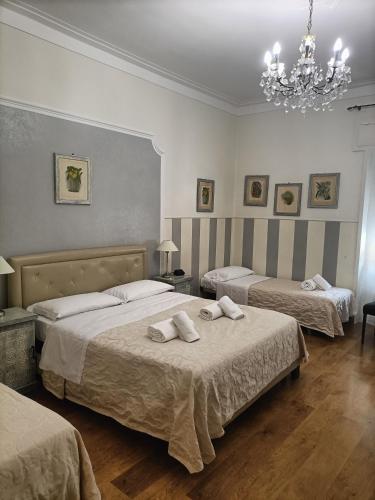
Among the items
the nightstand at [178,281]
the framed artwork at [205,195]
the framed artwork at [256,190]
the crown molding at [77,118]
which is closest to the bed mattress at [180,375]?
the nightstand at [178,281]

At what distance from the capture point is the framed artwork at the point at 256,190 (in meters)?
4.97

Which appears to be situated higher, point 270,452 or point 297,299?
point 297,299

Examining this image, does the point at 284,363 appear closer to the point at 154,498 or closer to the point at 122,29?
the point at 154,498

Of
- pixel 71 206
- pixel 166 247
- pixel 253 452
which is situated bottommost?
pixel 253 452

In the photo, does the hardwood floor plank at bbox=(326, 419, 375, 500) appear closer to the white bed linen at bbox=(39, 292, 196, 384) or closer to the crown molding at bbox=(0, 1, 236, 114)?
the white bed linen at bbox=(39, 292, 196, 384)

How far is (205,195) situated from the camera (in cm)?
471

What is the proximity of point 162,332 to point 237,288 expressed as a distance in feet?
7.33

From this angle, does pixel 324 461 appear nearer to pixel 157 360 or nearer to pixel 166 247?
pixel 157 360

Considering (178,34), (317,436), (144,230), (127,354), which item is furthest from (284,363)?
(178,34)

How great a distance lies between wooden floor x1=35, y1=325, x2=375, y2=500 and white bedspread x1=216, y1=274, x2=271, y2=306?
151cm

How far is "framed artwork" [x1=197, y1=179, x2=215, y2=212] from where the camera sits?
182 inches

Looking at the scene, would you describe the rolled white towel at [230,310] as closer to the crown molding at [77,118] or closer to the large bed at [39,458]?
the large bed at [39,458]

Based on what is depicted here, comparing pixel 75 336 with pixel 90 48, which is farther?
pixel 90 48

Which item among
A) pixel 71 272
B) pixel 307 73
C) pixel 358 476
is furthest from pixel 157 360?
pixel 307 73
